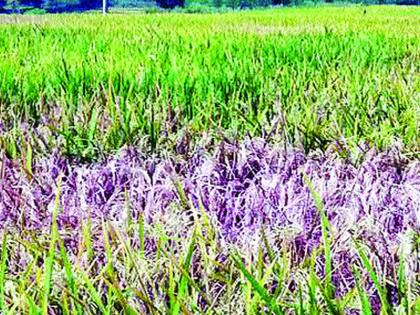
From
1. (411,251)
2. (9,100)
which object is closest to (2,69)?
(9,100)

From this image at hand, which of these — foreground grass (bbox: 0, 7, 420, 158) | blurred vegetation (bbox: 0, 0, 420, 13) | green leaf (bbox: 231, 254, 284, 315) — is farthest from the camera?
blurred vegetation (bbox: 0, 0, 420, 13)

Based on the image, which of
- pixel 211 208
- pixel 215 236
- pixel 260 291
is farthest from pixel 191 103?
pixel 260 291

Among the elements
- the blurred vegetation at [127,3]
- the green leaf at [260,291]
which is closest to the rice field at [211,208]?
the green leaf at [260,291]

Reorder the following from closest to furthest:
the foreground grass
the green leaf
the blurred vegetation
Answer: the green leaf, the foreground grass, the blurred vegetation

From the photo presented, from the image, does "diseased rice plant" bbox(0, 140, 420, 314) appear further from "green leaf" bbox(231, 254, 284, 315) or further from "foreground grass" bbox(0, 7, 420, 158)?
"foreground grass" bbox(0, 7, 420, 158)

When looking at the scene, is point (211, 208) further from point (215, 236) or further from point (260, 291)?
point (260, 291)

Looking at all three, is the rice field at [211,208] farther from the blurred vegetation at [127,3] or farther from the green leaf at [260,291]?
the blurred vegetation at [127,3]

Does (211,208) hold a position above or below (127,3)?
above

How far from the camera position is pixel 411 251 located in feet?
2.36

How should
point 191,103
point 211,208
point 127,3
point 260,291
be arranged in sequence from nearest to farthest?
point 260,291 → point 211,208 → point 191,103 → point 127,3

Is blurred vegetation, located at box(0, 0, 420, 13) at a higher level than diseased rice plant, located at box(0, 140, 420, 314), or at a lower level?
lower

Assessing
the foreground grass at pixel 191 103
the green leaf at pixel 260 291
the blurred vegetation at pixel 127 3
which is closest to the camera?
the green leaf at pixel 260 291

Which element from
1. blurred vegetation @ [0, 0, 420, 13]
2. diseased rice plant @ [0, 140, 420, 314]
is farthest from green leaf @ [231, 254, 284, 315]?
blurred vegetation @ [0, 0, 420, 13]

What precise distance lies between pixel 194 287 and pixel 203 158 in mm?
573
